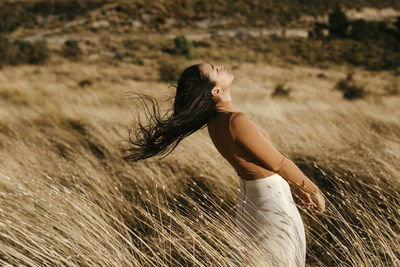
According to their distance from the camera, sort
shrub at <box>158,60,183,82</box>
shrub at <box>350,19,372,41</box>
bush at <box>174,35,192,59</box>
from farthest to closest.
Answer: shrub at <box>350,19,372,41</box>
bush at <box>174,35,192,59</box>
shrub at <box>158,60,183,82</box>

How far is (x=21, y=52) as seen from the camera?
2405cm

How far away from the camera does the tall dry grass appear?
7.42ft

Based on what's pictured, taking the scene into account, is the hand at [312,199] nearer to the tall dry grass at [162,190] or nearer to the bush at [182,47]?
the tall dry grass at [162,190]

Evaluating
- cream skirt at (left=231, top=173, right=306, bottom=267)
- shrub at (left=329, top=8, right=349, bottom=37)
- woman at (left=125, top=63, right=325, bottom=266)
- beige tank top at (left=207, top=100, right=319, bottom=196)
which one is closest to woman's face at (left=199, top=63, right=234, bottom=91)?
woman at (left=125, top=63, right=325, bottom=266)

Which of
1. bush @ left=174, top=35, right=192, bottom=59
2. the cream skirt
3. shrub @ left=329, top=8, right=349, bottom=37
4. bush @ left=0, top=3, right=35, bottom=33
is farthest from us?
bush @ left=0, top=3, right=35, bottom=33

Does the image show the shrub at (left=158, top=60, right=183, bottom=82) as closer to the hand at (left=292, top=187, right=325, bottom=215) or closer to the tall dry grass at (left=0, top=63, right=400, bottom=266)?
the tall dry grass at (left=0, top=63, right=400, bottom=266)

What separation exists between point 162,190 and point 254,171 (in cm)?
201

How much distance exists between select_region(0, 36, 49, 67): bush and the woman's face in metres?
22.5

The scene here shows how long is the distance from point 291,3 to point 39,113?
48369 mm

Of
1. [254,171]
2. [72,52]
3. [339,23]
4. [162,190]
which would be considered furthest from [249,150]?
[339,23]

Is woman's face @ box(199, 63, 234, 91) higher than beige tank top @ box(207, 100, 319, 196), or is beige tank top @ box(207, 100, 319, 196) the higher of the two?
woman's face @ box(199, 63, 234, 91)

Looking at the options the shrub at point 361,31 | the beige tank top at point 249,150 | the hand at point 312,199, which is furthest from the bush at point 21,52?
the shrub at point 361,31

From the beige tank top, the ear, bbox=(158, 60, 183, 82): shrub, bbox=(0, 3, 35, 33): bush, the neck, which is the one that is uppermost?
bbox=(0, 3, 35, 33): bush

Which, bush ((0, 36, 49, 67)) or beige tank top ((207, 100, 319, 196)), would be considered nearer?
beige tank top ((207, 100, 319, 196))
